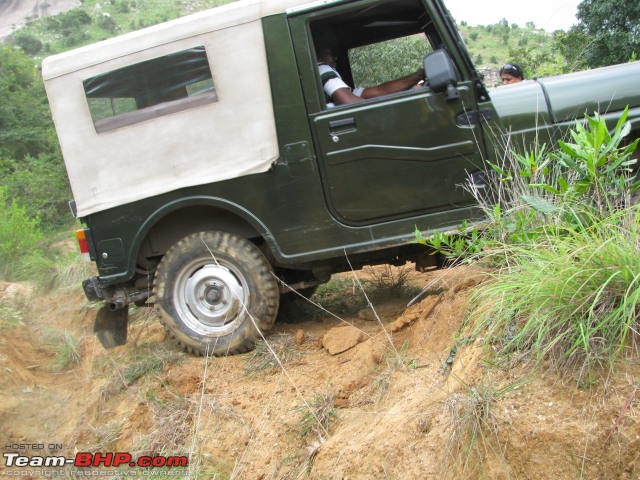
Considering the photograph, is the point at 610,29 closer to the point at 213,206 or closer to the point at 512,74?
the point at 512,74

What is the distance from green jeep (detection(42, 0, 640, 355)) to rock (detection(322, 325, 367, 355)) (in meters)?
0.44

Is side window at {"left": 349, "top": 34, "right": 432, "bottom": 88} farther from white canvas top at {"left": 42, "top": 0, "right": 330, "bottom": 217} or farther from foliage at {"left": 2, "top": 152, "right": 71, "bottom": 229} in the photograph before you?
foliage at {"left": 2, "top": 152, "right": 71, "bottom": 229}

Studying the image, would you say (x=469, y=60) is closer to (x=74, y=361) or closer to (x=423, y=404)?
(x=423, y=404)

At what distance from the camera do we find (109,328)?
4.53m

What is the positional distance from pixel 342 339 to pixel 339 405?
2.71 ft

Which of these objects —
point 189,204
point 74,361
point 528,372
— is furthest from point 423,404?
point 74,361

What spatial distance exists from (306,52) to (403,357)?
2.01m

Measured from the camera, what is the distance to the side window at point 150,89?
12.9ft

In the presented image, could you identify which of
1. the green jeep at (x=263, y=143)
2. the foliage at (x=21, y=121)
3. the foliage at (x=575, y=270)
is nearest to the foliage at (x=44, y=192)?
the foliage at (x=21, y=121)

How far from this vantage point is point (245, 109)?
392cm

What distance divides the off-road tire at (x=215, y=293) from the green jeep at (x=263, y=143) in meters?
0.01

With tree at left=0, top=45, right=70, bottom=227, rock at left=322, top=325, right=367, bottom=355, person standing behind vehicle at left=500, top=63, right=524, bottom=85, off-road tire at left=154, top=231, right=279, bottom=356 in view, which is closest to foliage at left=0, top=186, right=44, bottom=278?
tree at left=0, top=45, right=70, bottom=227

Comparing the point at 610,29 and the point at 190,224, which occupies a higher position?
the point at 610,29

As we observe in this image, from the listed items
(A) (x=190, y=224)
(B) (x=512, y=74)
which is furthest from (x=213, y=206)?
(B) (x=512, y=74)
